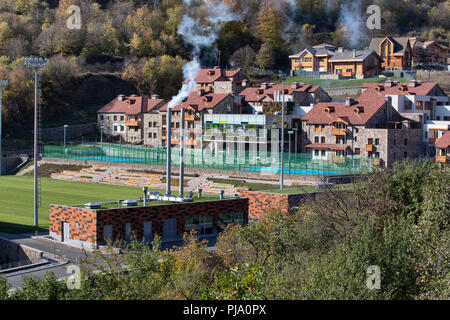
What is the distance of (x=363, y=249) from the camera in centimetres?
2103

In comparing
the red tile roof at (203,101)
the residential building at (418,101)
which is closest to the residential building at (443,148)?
the residential building at (418,101)

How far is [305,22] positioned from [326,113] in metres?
73.5

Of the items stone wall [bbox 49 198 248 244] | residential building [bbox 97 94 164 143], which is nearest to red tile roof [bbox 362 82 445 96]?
residential building [bbox 97 94 164 143]

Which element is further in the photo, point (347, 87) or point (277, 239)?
point (347, 87)

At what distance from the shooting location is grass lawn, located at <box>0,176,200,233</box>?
42.3 metres

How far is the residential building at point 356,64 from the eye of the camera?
103 m

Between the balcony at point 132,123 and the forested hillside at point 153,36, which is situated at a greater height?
the forested hillside at point 153,36

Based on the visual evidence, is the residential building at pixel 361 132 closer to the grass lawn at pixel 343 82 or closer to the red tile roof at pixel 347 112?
the red tile roof at pixel 347 112

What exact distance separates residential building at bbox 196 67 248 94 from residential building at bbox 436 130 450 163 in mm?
30801

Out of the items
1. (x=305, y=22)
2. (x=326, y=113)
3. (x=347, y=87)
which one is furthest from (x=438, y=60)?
(x=326, y=113)

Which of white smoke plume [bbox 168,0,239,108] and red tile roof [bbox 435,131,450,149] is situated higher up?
white smoke plume [bbox 168,0,239,108]

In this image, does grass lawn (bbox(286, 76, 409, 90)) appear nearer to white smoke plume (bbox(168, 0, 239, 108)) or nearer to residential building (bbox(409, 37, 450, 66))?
residential building (bbox(409, 37, 450, 66))
